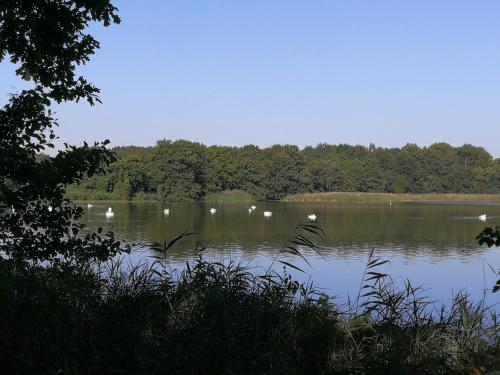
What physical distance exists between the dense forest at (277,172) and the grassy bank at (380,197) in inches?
189

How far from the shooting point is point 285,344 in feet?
14.2

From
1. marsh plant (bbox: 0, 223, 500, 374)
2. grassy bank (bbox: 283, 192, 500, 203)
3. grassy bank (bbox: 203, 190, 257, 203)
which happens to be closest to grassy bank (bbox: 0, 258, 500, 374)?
marsh plant (bbox: 0, 223, 500, 374)

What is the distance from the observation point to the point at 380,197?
9325 cm

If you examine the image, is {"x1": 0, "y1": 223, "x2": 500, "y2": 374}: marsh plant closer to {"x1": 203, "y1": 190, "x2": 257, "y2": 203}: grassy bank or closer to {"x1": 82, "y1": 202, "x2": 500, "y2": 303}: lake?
{"x1": 82, "y1": 202, "x2": 500, "y2": 303}: lake

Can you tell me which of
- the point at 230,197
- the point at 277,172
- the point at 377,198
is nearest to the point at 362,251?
the point at 230,197

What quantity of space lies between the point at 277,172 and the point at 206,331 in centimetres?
9158

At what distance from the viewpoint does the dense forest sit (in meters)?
83.1

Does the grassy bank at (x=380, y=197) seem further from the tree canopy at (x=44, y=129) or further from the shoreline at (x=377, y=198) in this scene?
the tree canopy at (x=44, y=129)

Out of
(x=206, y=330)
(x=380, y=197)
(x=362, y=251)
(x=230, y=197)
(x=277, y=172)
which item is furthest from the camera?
(x=277, y=172)

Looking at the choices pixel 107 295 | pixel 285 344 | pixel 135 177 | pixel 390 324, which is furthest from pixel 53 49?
pixel 135 177

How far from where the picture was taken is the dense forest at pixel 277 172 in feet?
273

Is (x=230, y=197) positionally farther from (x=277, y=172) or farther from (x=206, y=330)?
(x=206, y=330)


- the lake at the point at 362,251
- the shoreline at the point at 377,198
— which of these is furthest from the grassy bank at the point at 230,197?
the lake at the point at 362,251

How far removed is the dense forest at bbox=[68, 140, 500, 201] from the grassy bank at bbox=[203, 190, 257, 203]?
93 cm
